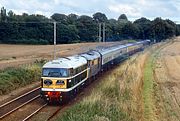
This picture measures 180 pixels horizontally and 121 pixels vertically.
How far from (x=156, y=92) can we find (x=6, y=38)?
226ft

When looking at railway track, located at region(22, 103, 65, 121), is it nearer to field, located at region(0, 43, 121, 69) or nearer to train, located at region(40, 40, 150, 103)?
train, located at region(40, 40, 150, 103)

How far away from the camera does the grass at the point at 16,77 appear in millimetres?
30655

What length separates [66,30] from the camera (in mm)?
97562

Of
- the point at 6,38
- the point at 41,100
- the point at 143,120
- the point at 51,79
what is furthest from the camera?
the point at 6,38

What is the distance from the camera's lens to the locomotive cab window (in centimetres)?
2597

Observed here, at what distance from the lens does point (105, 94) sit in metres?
26.1

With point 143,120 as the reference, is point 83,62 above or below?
above

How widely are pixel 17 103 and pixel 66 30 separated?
234 feet

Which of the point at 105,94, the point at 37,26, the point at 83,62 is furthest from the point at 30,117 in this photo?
the point at 37,26

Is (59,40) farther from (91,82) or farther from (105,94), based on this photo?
(105,94)

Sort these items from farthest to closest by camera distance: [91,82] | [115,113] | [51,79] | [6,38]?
[6,38]
[91,82]
[51,79]
[115,113]

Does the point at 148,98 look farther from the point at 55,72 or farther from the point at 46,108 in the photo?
the point at 46,108

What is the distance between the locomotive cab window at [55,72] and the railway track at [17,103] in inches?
94.9

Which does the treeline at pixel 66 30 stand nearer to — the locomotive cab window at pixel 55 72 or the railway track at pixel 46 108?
the locomotive cab window at pixel 55 72
